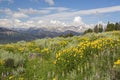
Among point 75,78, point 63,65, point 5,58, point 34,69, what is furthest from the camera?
point 5,58

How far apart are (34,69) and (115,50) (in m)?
3.32

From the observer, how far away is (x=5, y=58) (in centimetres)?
1116

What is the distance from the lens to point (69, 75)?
829 cm

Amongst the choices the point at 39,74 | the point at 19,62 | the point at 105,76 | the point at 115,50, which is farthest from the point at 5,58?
the point at 105,76

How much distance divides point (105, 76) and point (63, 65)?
7.43 feet

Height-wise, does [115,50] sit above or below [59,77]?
above

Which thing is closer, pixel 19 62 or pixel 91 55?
pixel 91 55

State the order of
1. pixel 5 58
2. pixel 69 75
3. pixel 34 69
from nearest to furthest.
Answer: pixel 69 75, pixel 34 69, pixel 5 58

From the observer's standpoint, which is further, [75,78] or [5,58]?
[5,58]

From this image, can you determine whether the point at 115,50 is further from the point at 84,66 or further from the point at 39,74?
the point at 39,74

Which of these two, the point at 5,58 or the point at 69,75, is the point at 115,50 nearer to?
the point at 69,75

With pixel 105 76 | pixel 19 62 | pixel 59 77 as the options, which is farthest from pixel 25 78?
pixel 105 76

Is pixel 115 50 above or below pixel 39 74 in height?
above

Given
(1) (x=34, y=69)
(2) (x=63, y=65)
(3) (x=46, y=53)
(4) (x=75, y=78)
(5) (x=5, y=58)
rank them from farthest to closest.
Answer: (3) (x=46, y=53) → (5) (x=5, y=58) → (1) (x=34, y=69) → (2) (x=63, y=65) → (4) (x=75, y=78)
